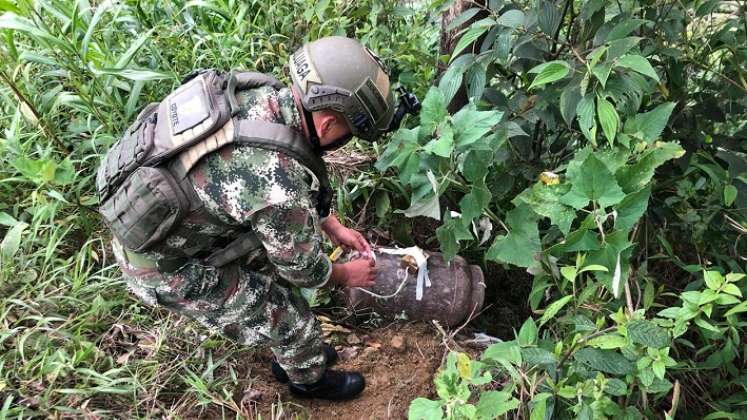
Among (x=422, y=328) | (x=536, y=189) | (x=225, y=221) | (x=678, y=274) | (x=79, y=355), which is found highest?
(x=536, y=189)

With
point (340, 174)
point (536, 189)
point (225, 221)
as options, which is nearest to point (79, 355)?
point (225, 221)

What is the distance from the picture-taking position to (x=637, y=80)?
157 centimetres

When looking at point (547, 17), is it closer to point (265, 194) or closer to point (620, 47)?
point (620, 47)

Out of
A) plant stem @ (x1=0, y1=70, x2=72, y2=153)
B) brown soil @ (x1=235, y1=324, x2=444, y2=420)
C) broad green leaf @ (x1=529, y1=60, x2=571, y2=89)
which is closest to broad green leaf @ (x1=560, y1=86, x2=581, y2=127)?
broad green leaf @ (x1=529, y1=60, x2=571, y2=89)

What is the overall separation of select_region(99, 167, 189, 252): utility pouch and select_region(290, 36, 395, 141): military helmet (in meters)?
0.53

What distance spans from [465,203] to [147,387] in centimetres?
168

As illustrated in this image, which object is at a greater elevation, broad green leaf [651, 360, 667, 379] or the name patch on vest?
the name patch on vest

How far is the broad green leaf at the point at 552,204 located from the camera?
58.8 inches

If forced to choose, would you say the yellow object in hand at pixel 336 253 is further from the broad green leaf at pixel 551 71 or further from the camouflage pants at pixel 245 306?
the broad green leaf at pixel 551 71

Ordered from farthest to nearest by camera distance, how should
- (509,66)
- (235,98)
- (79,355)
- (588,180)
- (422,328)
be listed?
(422,328) → (79,355) → (509,66) → (235,98) → (588,180)

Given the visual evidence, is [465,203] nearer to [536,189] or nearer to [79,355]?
[536,189]

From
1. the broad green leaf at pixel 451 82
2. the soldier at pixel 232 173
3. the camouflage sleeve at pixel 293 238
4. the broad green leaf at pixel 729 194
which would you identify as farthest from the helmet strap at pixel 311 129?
the broad green leaf at pixel 729 194

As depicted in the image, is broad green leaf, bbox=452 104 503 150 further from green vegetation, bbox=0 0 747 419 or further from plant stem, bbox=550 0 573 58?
plant stem, bbox=550 0 573 58

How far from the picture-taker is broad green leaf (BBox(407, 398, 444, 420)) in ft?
4.52
